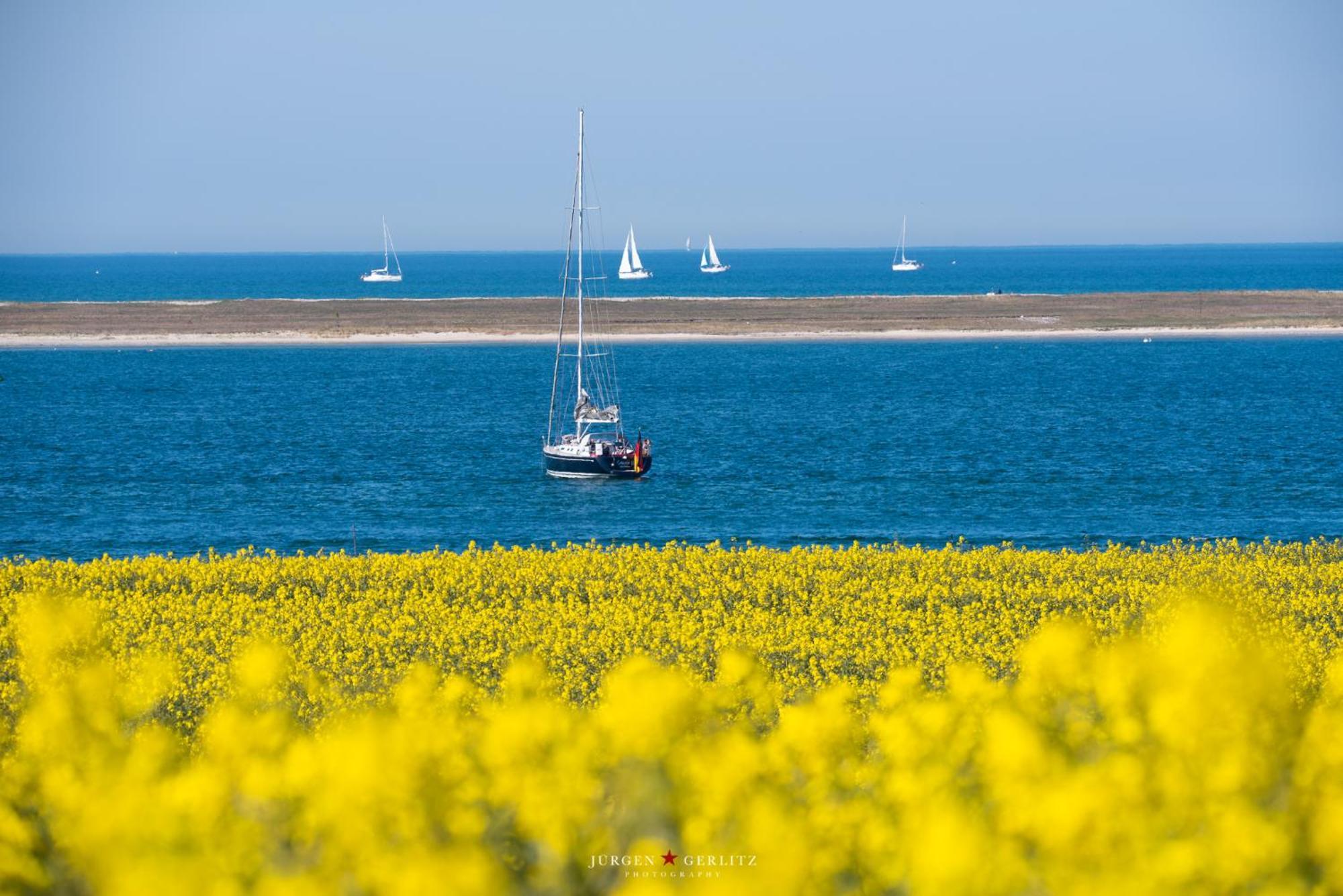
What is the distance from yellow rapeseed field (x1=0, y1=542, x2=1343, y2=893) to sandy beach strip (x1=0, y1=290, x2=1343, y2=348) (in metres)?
88.6

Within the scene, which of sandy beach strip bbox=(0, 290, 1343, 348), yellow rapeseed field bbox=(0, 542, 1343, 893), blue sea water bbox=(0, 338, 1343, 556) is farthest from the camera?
sandy beach strip bbox=(0, 290, 1343, 348)

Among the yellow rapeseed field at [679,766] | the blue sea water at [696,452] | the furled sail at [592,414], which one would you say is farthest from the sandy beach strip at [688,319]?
the yellow rapeseed field at [679,766]

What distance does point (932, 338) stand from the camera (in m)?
104

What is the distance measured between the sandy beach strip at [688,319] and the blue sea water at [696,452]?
557 inches

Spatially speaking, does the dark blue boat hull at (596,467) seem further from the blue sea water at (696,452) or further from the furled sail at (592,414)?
the furled sail at (592,414)

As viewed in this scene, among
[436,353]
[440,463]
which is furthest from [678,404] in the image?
[436,353]

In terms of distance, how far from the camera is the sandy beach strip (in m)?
105

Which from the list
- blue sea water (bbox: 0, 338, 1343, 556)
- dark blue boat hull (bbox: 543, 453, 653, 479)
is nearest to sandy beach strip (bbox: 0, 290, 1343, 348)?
blue sea water (bbox: 0, 338, 1343, 556)

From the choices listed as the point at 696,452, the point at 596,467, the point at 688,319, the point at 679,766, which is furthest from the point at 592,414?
the point at 688,319

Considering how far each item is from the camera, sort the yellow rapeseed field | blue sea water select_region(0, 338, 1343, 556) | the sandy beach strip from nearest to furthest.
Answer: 1. the yellow rapeseed field
2. blue sea water select_region(0, 338, 1343, 556)
3. the sandy beach strip

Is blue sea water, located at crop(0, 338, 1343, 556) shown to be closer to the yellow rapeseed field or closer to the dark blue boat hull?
the dark blue boat hull

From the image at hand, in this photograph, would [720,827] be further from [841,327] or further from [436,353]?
[841,327]

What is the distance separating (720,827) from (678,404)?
58746mm

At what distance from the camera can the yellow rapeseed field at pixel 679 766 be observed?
8.59 m
